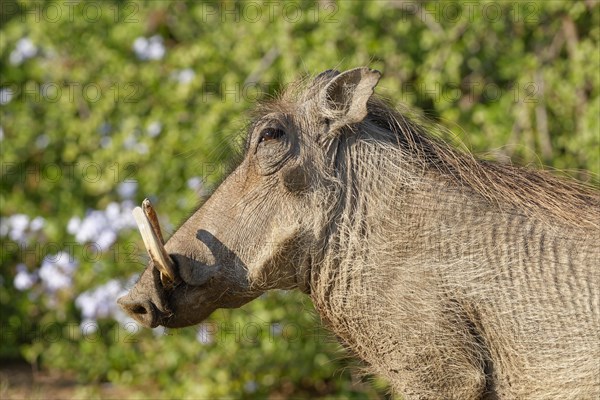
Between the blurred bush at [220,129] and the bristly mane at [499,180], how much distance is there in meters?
1.91

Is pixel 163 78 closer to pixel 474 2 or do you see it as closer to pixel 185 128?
pixel 185 128

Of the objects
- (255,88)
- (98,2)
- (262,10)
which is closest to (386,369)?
(255,88)

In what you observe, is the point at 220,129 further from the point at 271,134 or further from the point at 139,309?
the point at 139,309

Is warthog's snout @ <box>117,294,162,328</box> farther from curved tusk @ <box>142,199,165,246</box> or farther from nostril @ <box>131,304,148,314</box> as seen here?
curved tusk @ <box>142,199,165,246</box>

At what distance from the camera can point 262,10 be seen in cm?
616

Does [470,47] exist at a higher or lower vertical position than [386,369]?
higher

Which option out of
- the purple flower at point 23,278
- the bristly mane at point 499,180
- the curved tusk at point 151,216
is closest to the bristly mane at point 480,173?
the bristly mane at point 499,180

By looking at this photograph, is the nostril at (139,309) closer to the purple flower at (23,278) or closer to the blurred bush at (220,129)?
the blurred bush at (220,129)

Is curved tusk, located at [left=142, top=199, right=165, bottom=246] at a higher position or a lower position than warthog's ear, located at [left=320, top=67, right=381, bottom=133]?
lower

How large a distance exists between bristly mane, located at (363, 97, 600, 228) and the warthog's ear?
5.5 inches

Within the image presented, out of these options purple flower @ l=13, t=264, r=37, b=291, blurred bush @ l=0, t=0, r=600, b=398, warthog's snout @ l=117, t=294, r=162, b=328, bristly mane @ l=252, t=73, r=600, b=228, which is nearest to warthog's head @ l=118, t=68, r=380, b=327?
warthog's snout @ l=117, t=294, r=162, b=328

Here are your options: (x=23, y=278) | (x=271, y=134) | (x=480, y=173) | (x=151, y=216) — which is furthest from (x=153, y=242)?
(x=23, y=278)

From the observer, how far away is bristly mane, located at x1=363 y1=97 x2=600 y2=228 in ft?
10.7

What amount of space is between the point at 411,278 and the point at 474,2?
9.67 ft
